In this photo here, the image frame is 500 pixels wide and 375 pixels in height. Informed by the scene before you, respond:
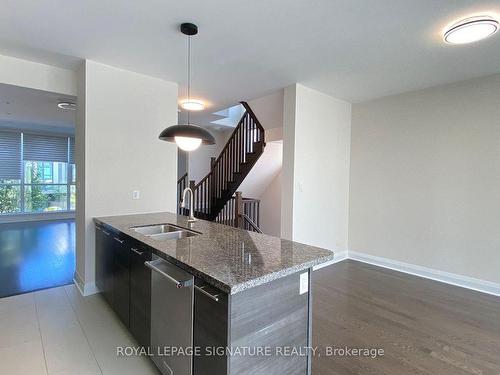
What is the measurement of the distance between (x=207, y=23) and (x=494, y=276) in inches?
173

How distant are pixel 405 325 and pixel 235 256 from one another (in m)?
2.08

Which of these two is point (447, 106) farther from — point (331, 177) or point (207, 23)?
point (207, 23)

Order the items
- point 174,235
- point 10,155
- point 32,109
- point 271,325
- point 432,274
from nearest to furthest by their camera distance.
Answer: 1. point 271,325
2. point 174,235
3. point 432,274
4. point 32,109
5. point 10,155

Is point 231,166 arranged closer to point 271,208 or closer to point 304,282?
point 271,208

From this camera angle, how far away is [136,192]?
11.7 feet

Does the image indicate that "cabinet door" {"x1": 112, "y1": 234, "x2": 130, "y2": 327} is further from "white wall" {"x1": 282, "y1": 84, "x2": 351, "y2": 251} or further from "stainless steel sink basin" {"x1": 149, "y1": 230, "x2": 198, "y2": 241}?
"white wall" {"x1": 282, "y1": 84, "x2": 351, "y2": 251}

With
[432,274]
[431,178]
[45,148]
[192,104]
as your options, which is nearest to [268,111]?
[192,104]

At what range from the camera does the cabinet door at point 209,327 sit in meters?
1.35

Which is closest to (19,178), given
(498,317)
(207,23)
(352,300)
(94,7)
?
(94,7)

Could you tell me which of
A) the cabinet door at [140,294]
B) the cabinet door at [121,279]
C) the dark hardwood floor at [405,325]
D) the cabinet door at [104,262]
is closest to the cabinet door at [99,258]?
the cabinet door at [104,262]

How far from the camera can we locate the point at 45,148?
7816 millimetres

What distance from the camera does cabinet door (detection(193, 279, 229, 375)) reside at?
135cm

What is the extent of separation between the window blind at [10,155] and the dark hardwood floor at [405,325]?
8.23m

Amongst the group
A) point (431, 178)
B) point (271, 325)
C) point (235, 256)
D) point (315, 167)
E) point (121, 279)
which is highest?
point (315, 167)
